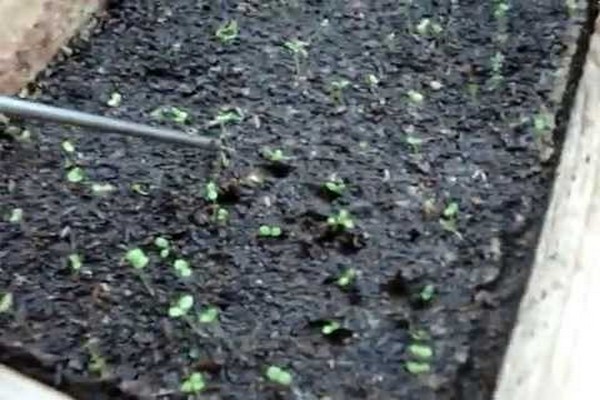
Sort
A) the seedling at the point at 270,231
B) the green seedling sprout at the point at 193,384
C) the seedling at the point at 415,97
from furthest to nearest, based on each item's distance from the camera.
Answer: the seedling at the point at 415,97
the seedling at the point at 270,231
the green seedling sprout at the point at 193,384

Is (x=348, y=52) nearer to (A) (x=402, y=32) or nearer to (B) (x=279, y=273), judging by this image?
(A) (x=402, y=32)

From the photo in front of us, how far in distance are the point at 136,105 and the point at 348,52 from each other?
183mm

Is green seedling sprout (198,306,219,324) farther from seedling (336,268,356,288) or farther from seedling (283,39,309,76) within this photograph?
seedling (283,39,309,76)

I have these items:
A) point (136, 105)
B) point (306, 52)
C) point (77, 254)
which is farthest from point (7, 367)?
point (306, 52)

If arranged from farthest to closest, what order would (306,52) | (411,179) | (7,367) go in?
(306,52)
(411,179)
(7,367)

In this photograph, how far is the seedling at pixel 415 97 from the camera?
3.45 feet

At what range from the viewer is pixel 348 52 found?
110 cm

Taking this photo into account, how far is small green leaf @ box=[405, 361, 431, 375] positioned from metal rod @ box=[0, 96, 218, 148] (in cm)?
25

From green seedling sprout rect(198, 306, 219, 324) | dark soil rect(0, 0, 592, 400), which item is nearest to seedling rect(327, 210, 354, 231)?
dark soil rect(0, 0, 592, 400)

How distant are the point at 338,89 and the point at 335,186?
0.12 m

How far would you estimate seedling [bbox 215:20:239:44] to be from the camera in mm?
1111

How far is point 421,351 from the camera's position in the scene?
86 cm

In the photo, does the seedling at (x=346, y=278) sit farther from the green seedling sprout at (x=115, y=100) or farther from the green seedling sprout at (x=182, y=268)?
the green seedling sprout at (x=115, y=100)

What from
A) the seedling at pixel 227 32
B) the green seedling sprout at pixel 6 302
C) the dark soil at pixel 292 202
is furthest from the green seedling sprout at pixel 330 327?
the seedling at pixel 227 32
